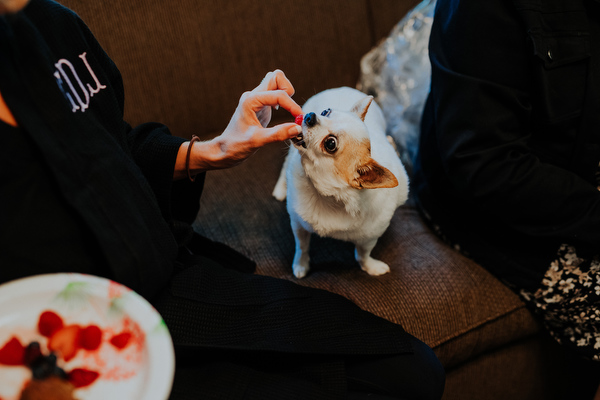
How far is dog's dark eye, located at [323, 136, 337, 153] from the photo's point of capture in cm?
100

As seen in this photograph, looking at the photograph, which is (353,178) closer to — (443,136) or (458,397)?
(443,136)

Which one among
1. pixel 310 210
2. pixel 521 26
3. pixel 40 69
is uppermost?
pixel 40 69

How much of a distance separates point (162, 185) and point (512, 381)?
1.25 m

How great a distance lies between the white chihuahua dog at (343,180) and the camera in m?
1.01

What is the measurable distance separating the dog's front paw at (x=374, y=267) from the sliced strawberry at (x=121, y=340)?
775mm

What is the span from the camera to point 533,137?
3.70 ft

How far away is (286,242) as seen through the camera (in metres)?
1.34

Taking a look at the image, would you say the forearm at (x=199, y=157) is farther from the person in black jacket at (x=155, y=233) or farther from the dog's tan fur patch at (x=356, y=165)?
the dog's tan fur patch at (x=356, y=165)

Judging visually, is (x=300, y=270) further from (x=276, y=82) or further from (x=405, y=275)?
(x=276, y=82)

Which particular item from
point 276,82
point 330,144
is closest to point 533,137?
point 330,144

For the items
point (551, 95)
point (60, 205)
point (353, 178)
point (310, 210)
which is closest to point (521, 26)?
point (551, 95)

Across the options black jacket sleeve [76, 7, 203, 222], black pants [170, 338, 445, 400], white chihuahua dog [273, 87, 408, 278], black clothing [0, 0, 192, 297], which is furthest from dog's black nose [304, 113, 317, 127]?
black pants [170, 338, 445, 400]

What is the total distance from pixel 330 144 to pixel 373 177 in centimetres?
13

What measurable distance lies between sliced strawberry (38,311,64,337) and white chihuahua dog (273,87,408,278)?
62 cm
